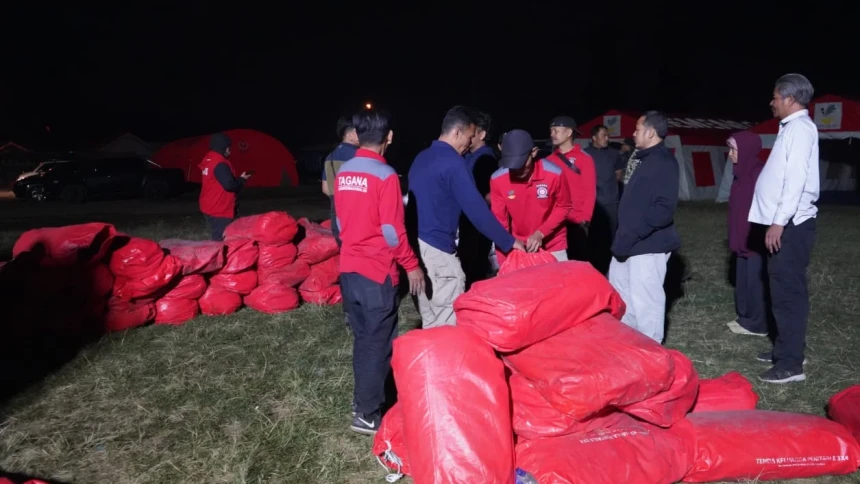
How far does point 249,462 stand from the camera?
318cm

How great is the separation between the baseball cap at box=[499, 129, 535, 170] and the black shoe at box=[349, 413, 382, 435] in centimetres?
177

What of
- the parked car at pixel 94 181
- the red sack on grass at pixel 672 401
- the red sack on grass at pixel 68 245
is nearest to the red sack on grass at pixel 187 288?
the red sack on grass at pixel 68 245

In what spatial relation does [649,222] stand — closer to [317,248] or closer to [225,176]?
[317,248]

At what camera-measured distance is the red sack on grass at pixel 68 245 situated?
503 cm

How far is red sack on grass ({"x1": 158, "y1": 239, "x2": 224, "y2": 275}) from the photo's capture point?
558 cm

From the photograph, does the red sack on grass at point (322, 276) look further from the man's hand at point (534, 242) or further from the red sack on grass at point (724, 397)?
the red sack on grass at point (724, 397)

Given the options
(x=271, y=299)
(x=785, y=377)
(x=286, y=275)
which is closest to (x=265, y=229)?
(x=286, y=275)

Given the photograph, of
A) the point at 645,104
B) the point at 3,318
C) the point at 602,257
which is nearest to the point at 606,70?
the point at 645,104

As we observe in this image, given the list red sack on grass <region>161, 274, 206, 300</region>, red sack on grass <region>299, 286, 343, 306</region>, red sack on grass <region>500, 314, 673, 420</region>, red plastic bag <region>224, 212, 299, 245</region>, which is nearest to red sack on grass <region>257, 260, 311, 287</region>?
red sack on grass <region>299, 286, 343, 306</region>

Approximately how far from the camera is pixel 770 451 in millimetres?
2887

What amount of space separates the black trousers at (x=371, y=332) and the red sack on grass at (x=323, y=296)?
8.93 ft

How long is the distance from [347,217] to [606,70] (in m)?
62.5

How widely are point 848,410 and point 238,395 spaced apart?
3.46m

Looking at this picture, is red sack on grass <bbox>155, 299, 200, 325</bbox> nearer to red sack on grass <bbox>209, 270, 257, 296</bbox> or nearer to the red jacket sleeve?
red sack on grass <bbox>209, 270, 257, 296</bbox>
